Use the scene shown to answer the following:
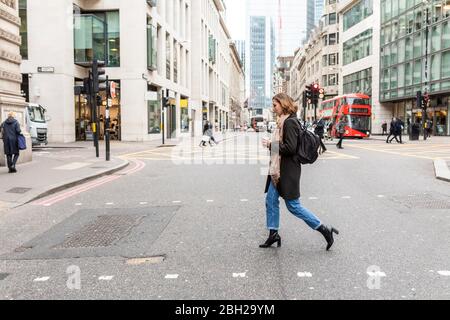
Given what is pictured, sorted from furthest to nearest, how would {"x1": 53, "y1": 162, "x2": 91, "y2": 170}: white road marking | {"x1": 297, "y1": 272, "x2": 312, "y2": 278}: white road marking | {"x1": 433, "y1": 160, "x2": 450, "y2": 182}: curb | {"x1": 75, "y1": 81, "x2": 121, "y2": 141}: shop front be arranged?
{"x1": 75, "y1": 81, "x2": 121, "y2": 141}: shop front < {"x1": 53, "y1": 162, "x2": 91, "y2": 170}: white road marking < {"x1": 433, "y1": 160, "x2": 450, "y2": 182}: curb < {"x1": 297, "y1": 272, "x2": 312, "y2": 278}: white road marking

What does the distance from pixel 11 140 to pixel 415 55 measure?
38.8m

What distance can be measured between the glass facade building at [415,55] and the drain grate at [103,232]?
33495 millimetres

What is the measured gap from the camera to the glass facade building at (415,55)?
125ft

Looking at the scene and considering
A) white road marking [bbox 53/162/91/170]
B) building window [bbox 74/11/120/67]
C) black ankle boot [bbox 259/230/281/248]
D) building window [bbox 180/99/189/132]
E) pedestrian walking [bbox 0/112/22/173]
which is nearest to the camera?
black ankle boot [bbox 259/230/281/248]

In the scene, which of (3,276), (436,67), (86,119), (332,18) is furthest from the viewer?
(332,18)

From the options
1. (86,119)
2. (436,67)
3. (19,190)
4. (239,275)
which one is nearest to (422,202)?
(239,275)

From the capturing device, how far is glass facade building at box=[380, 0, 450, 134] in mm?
38156

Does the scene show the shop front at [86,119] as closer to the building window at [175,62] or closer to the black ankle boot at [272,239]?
the building window at [175,62]

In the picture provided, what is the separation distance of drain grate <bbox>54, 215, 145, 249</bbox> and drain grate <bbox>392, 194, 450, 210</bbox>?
178 inches

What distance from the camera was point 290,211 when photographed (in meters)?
5.08

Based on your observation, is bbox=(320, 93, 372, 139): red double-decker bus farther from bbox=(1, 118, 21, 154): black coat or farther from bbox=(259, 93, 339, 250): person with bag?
bbox=(259, 93, 339, 250): person with bag

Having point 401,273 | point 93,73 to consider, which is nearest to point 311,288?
point 401,273

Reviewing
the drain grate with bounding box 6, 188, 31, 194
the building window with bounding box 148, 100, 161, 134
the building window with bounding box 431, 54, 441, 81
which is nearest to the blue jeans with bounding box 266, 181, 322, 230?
the drain grate with bounding box 6, 188, 31, 194

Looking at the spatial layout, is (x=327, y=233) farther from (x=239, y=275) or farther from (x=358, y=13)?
(x=358, y=13)
